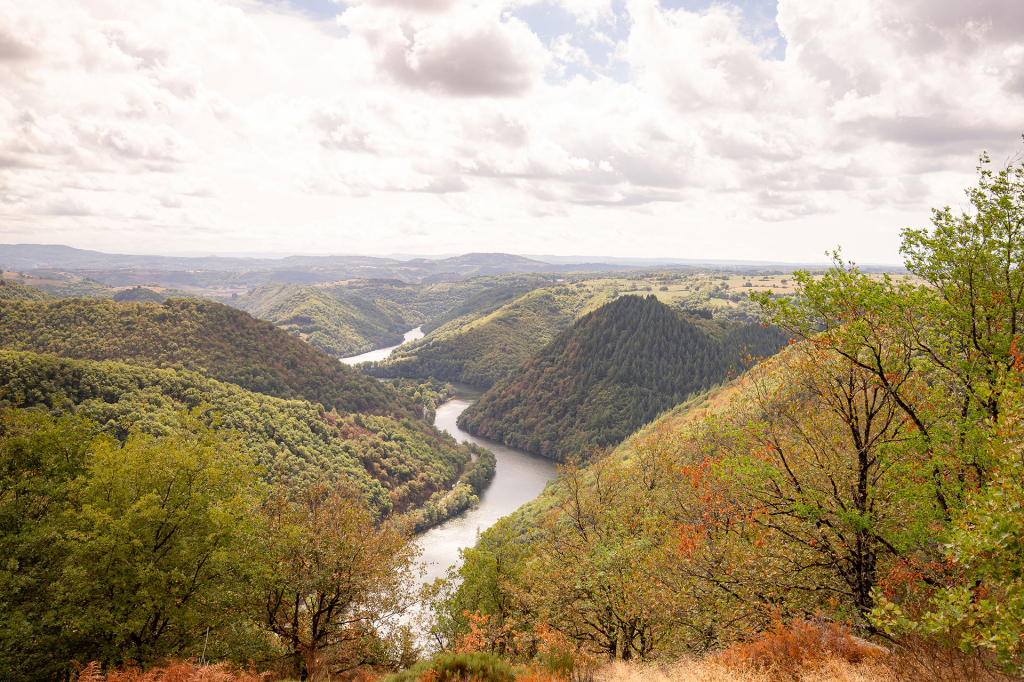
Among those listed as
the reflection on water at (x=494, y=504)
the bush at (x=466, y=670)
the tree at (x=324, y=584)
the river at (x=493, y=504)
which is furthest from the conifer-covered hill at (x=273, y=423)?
the bush at (x=466, y=670)

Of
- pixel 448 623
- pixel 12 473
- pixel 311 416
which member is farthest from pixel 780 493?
pixel 311 416

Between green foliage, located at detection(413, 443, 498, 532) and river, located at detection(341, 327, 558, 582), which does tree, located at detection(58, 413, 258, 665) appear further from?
green foliage, located at detection(413, 443, 498, 532)

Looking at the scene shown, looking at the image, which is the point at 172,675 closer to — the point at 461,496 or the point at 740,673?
the point at 740,673

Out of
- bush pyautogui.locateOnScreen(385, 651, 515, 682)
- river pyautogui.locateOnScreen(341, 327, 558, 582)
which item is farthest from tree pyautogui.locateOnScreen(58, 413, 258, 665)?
river pyautogui.locateOnScreen(341, 327, 558, 582)

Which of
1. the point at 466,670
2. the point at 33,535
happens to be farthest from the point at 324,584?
the point at 33,535

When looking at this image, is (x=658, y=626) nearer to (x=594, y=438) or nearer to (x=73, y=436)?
(x=73, y=436)

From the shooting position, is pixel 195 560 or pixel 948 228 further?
pixel 195 560

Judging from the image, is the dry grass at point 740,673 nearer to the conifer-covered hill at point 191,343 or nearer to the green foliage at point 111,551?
the green foliage at point 111,551

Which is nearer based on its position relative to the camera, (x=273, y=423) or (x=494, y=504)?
(x=273, y=423)
